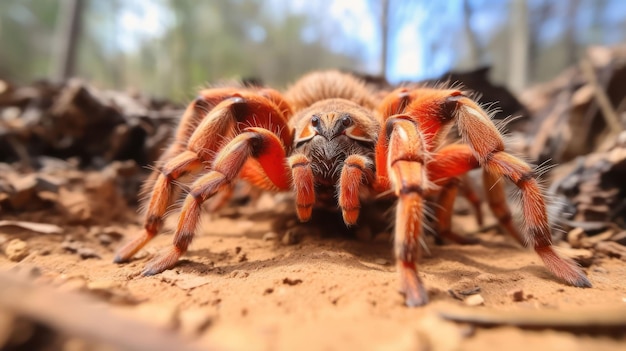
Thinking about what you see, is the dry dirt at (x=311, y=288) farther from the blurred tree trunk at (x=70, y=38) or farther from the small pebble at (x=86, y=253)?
the blurred tree trunk at (x=70, y=38)

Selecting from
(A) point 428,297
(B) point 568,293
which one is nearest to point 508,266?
(B) point 568,293

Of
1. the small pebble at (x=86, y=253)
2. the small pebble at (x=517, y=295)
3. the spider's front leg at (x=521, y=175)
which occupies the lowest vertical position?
the small pebble at (x=86, y=253)

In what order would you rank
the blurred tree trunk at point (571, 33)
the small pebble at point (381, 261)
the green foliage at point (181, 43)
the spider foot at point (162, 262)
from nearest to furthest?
the spider foot at point (162, 262), the small pebble at point (381, 261), the blurred tree trunk at point (571, 33), the green foliage at point (181, 43)

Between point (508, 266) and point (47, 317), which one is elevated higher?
point (508, 266)

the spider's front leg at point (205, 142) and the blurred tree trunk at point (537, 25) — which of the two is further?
the blurred tree trunk at point (537, 25)

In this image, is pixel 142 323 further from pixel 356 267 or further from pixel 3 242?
pixel 3 242

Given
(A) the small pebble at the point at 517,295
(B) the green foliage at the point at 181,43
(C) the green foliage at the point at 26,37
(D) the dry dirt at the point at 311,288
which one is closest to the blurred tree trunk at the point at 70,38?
(B) the green foliage at the point at 181,43

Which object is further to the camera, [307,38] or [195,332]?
[307,38]

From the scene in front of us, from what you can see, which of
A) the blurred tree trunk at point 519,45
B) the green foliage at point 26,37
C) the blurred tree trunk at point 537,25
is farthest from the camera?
the green foliage at point 26,37
